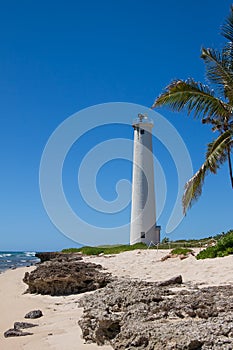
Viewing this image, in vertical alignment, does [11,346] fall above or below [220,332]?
below

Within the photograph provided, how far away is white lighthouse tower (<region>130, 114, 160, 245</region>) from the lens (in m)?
32.4

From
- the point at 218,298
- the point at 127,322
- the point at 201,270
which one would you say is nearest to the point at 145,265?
the point at 201,270

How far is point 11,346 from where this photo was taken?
6.48 m

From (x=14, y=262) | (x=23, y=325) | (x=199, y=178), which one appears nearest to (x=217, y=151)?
(x=199, y=178)

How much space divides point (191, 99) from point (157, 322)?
1042 centimetres

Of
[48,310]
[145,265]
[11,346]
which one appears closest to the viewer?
[11,346]

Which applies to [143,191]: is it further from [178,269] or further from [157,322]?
[157,322]

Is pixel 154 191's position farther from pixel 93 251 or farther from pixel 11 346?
pixel 11 346

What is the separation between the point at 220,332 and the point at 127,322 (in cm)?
156

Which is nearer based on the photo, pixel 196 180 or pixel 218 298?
pixel 218 298

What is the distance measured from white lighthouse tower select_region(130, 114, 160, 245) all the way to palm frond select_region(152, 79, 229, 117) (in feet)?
61.1

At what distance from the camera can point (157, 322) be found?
5.34 metres

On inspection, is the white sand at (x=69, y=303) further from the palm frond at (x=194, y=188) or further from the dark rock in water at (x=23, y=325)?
the palm frond at (x=194, y=188)

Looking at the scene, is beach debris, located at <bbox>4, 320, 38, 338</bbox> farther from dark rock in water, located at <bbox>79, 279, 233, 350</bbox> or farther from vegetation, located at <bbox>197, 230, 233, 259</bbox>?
vegetation, located at <bbox>197, 230, 233, 259</bbox>
